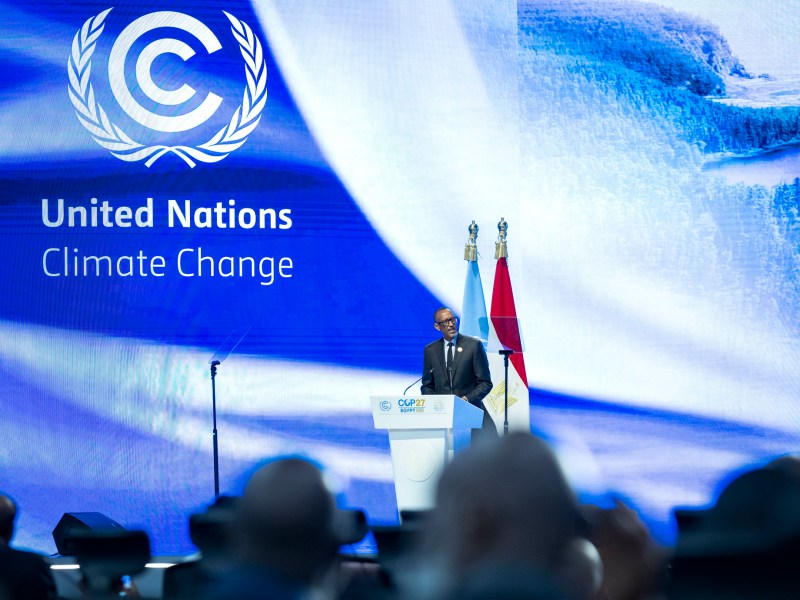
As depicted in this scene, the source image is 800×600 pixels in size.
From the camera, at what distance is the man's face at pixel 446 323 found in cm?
790

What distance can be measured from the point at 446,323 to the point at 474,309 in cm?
53

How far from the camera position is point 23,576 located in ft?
7.35

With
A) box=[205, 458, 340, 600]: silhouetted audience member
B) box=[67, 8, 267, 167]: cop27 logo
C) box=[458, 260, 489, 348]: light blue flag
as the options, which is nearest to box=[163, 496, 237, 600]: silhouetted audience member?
box=[205, 458, 340, 600]: silhouetted audience member

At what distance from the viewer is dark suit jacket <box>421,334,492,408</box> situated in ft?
25.5

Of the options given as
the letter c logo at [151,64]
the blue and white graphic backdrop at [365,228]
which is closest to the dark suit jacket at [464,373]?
the blue and white graphic backdrop at [365,228]

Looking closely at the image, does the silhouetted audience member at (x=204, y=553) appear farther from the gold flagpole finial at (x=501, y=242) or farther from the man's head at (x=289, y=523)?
the gold flagpole finial at (x=501, y=242)

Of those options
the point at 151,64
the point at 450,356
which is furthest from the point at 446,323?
the point at 151,64

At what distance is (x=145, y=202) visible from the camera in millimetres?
8367

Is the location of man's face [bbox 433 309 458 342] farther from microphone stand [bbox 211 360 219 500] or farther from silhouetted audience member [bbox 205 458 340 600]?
silhouetted audience member [bbox 205 458 340 600]

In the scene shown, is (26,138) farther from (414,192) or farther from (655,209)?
(655,209)

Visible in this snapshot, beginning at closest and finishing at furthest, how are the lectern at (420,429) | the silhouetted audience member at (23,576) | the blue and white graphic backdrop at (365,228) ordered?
the silhouetted audience member at (23,576), the lectern at (420,429), the blue and white graphic backdrop at (365,228)

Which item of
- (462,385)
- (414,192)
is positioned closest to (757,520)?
(462,385)

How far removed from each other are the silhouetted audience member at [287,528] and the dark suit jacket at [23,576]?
2.84ft

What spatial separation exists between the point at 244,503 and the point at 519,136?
7.29m
